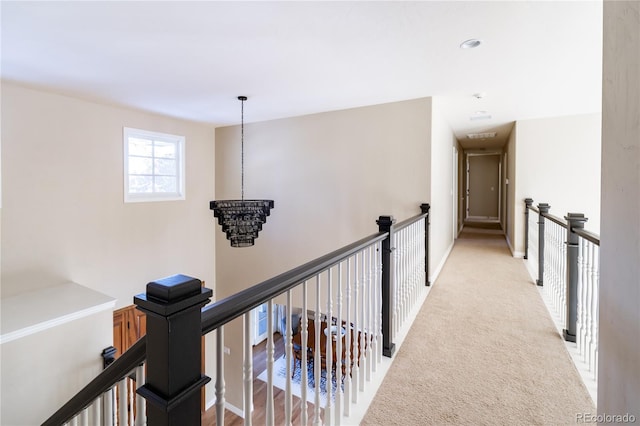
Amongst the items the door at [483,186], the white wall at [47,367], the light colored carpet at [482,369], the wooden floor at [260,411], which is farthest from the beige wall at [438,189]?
the door at [483,186]

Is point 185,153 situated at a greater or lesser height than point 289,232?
greater

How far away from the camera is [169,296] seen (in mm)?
642

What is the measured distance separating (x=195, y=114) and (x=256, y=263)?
257cm

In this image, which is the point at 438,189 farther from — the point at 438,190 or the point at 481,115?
the point at 481,115

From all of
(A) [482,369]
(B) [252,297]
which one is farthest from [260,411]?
(B) [252,297]

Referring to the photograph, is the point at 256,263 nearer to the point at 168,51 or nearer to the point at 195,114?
the point at 195,114

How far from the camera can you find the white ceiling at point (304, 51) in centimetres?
197

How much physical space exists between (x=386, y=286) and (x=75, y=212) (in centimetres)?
393

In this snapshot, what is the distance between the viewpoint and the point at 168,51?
2.51 metres

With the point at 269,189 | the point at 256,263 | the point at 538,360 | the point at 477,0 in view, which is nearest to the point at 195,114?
the point at 269,189

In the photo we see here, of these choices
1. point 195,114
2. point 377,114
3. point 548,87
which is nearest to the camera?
point 548,87

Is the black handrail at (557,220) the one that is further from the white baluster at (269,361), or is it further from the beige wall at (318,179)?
the white baluster at (269,361)

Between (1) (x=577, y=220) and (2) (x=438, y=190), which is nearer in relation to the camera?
(1) (x=577, y=220)

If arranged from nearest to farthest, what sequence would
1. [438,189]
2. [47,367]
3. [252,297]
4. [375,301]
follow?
[252,297]
[375,301]
[47,367]
[438,189]
